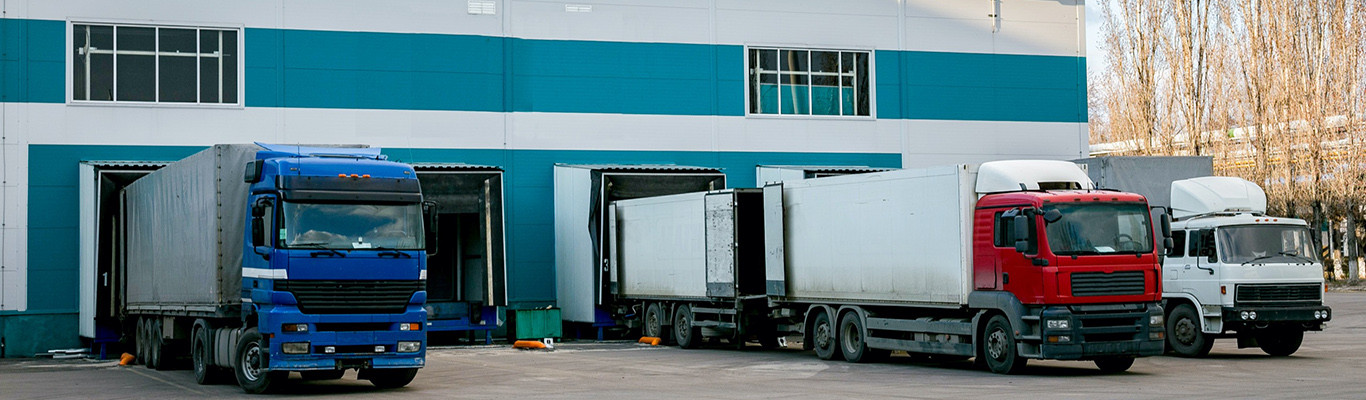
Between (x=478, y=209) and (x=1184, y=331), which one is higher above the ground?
(x=478, y=209)

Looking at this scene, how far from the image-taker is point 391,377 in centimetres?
1700

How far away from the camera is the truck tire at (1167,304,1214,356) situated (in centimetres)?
2089

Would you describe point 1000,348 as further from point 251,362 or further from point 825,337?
point 251,362

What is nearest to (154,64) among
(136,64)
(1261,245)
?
(136,64)

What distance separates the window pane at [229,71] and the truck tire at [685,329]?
976cm

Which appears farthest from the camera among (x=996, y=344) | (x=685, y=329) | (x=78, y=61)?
(x=78, y=61)

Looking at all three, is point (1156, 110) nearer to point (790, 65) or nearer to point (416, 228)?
point (790, 65)

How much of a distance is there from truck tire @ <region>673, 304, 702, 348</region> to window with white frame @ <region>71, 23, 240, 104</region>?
32.0 feet

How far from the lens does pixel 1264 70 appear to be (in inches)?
1889

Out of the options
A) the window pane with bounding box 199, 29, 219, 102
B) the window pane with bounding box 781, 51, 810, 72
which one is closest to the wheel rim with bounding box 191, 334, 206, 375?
the window pane with bounding box 199, 29, 219, 102

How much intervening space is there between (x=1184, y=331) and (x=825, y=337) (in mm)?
5492

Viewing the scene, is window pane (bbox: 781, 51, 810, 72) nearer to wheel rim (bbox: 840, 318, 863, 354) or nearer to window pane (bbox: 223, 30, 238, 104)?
wheel rim (bbox: 840, 318, 863, 354)

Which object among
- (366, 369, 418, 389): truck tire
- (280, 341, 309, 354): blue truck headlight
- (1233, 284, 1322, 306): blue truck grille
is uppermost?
(1233, 284, 1322, 306): blue truck grille

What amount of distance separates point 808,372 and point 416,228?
580cm
